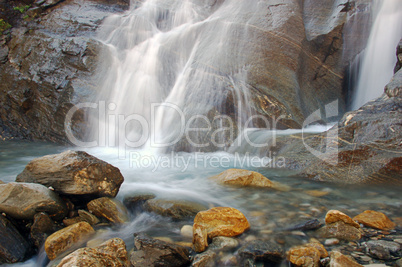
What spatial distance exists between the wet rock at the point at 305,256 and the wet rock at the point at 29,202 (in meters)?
2.57

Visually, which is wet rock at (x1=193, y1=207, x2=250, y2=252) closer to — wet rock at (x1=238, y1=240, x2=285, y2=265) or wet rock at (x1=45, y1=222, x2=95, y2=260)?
wet rock at (x1=238, y1=240, x2=285, y2=265)

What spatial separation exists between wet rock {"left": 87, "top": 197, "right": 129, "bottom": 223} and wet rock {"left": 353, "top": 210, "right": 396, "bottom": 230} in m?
2.70

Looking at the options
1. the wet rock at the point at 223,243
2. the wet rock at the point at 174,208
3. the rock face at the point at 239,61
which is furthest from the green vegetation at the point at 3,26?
the wet rock at the point at 223,243

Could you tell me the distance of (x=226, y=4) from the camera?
36.6 ft

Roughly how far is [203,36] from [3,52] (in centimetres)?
725

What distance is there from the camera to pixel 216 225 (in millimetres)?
2641

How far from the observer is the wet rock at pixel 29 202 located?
9.38 feet

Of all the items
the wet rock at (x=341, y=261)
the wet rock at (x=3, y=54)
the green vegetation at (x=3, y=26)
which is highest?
the green vegetation at (x=3, y=26)

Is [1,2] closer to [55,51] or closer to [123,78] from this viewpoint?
[55,51]

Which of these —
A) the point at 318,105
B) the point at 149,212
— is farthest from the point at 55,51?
the point at 318,105

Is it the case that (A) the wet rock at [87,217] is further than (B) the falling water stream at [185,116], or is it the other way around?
(B) the falling water stream at [185,116]

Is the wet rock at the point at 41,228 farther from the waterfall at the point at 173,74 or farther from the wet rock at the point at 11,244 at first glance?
the waterfall at the point at 173,74

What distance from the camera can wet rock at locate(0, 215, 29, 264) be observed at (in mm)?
2494

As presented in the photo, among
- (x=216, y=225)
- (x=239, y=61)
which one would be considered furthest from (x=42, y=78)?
(x=216, y=225)
